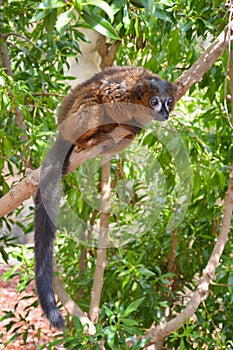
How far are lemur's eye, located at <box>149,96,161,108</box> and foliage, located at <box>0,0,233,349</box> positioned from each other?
0.74ft

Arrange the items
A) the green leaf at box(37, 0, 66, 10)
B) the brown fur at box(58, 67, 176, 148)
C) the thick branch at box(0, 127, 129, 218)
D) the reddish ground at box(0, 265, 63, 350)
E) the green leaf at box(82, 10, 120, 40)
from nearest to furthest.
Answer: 1. the green leaf at box(37, 0, 66, 10)
2. the green leaf at box(82, 10, 120, 40)
3. the thick branch at box(0, 127, 129, 218)
4. the brown fur at box(58, 67, 176, 148)
5. the reddish ground at box(0, 265, 63, 350)

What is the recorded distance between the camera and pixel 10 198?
2.06 meters

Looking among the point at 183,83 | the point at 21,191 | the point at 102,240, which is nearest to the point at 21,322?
the point at 102,240

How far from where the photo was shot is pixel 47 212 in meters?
2.26

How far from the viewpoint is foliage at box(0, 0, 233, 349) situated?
254cm

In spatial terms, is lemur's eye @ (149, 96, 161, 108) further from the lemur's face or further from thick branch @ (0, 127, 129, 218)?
thick branch @ (0, 127, 129, 218)

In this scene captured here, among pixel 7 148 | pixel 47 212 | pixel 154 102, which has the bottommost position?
pixel 47 212

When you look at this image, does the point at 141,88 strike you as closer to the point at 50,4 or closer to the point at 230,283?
the point at 230,283

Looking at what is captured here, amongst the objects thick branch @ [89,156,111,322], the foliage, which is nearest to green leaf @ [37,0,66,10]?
the foliage

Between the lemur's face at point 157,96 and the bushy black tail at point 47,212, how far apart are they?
0.41 metres

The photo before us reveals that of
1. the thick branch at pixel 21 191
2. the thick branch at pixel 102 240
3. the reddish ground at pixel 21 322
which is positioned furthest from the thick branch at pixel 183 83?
the reddish ground at pixel 21 322

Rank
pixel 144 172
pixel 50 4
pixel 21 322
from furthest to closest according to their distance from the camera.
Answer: pixel 21 322 → pixel 144 172 → pixel 50 4

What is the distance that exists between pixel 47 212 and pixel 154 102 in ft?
2.29

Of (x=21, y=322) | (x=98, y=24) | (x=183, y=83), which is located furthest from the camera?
(x=21, y=322)
